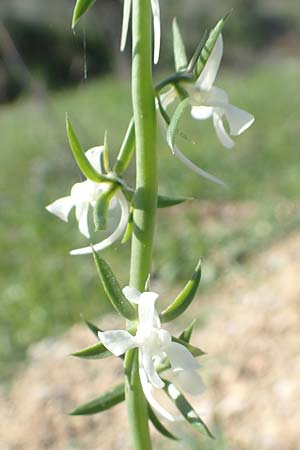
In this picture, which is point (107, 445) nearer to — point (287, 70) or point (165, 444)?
point (165, 444)

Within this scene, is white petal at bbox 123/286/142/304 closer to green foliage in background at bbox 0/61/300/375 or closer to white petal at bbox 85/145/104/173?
white petal at bbox 85/145/104/173

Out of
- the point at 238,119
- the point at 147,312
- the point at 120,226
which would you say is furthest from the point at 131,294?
the point at 238,119

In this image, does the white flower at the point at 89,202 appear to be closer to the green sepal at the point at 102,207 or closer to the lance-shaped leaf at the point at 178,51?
the green sepal at the point at 102,207

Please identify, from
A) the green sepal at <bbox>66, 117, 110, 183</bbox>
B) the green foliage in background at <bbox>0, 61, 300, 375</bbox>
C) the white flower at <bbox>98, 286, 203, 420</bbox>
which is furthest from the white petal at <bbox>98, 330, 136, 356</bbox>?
the green foliage in background at <bbox>0, 61, 300, 375</bbox>

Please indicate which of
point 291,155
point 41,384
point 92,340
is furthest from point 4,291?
point 291,155

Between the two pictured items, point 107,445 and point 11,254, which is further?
point 11,254

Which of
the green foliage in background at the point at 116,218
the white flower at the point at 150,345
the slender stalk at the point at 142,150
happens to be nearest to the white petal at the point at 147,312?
the white flower at the point at 150,345

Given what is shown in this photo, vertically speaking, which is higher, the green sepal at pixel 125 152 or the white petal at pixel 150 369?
the green sepal at pixel 125 152
